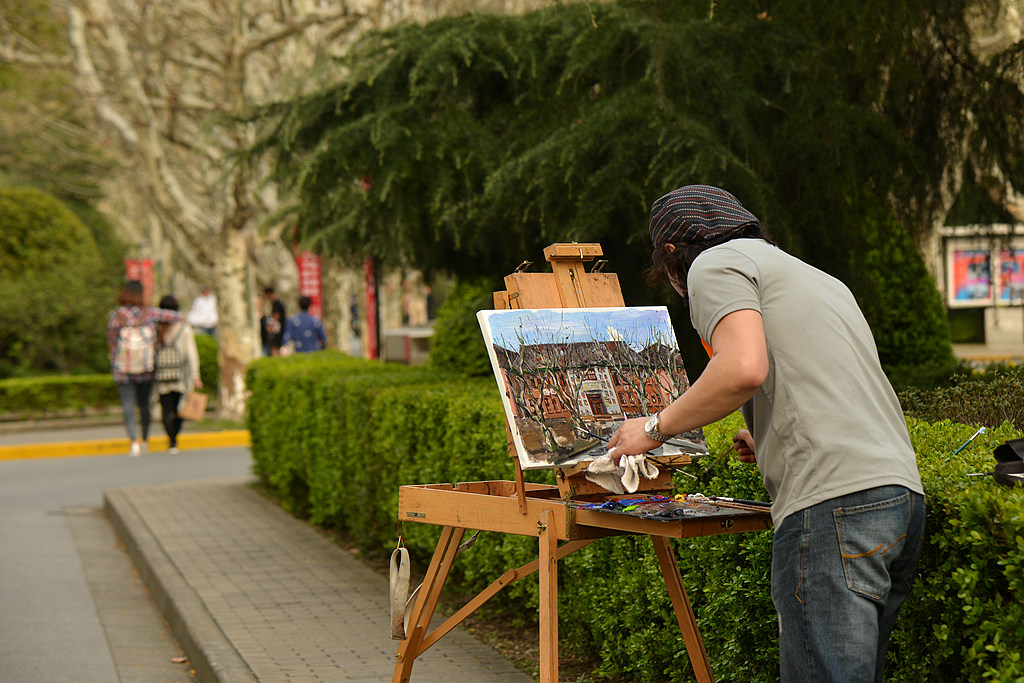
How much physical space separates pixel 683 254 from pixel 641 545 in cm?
190

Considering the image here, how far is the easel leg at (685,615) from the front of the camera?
3691mm

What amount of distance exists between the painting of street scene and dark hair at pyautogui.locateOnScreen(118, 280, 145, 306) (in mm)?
11232

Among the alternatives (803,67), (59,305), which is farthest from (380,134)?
(59,305)

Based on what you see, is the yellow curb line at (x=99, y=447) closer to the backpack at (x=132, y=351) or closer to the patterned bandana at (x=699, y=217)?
the backpack at (x=132, y=351)

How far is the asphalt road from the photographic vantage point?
603 cm

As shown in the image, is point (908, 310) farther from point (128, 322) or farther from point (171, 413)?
point (171, 413)

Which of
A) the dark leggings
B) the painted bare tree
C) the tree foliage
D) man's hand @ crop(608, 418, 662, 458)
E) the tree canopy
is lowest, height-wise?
the dark leggings

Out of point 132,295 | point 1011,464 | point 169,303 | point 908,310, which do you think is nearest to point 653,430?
point 1011,464

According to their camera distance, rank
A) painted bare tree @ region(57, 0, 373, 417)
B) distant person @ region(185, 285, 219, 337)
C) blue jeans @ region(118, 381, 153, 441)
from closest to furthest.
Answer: blue jeans @ region(118, 381, 153, 441) → painted bare tree @ region(57, 0, 373, 417) → distant person @ region(185, 285, 219, 337)

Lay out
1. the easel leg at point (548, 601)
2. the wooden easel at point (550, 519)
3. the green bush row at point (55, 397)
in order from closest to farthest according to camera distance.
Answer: the wooden easel at point (550, 519) → the easel leg at point (548, 601) → the green bush row at point (55, 397)

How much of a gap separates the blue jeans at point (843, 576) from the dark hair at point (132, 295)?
12.4 meters

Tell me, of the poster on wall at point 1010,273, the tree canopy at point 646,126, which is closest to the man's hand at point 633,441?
the tree canopy at point 646,126

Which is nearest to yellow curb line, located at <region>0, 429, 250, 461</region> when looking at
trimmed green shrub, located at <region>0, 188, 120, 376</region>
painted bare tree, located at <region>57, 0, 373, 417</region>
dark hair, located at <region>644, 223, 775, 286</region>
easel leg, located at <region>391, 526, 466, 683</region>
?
painted bare tree, located at <region>57, 0, 373, 417</region>

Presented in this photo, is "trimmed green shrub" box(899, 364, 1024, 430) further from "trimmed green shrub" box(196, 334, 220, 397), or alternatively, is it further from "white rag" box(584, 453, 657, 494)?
"trimmed green shrub" box(196, 334, 220, 397)
